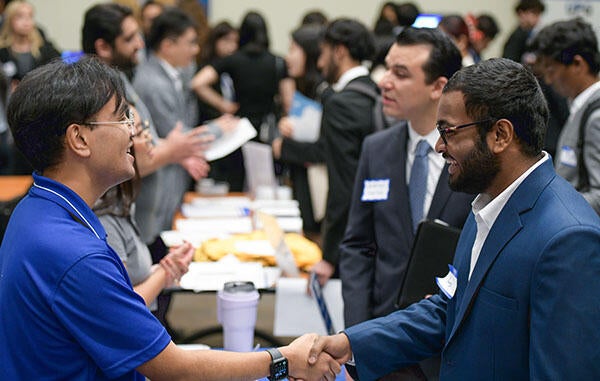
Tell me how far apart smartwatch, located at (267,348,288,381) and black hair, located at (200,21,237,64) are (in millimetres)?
5571

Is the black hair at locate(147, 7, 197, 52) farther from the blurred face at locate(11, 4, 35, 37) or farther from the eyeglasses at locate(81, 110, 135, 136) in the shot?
the blurred face at locate(11, 4, 35, 37)

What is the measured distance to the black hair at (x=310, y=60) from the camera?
14.6 feet

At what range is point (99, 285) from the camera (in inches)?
48.9

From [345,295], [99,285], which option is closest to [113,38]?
[345,295]

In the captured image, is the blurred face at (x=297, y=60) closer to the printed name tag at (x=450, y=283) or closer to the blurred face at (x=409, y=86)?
the blurred face at (x=409, y=86)

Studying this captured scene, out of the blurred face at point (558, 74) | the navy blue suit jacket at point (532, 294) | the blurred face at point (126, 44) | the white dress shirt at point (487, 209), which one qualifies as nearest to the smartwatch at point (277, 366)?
the navy blue suit jacket at point (532, 294)

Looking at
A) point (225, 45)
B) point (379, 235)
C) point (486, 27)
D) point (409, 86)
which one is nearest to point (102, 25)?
point (409, 86)

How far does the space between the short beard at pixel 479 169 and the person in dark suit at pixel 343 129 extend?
4.14ft

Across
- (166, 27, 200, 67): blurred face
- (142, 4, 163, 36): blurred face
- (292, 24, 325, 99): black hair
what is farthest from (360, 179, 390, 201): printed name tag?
(142, 4, 163, 36): blurred face

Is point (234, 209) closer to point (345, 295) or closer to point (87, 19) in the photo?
point (87, 19)

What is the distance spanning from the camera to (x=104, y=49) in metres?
3.18

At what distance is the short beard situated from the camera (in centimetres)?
142

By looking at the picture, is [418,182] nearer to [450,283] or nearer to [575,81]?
[450,283]

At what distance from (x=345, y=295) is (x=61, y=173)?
117 centimetres
